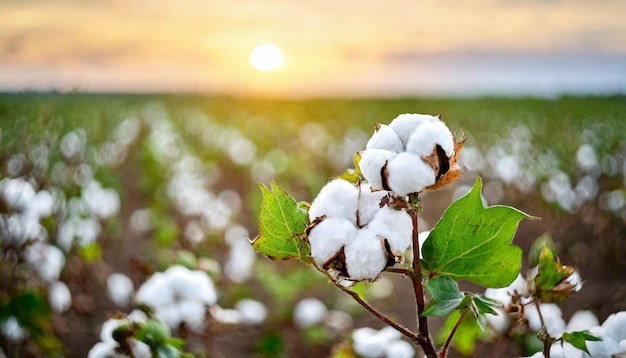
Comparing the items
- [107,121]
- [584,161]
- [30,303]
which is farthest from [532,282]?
[107,121]

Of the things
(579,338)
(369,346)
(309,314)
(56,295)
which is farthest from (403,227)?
(309,314)

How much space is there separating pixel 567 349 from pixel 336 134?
36.3ft

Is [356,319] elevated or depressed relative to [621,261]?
depressed

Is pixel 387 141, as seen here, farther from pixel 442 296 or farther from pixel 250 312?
pixel 250 312

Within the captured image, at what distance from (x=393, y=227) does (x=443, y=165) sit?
10 cm

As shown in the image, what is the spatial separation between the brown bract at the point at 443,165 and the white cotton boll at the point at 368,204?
7 centimetres

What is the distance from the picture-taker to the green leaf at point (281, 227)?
93cm

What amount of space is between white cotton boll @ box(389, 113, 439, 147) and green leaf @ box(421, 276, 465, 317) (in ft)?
0.65

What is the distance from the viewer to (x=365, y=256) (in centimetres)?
85

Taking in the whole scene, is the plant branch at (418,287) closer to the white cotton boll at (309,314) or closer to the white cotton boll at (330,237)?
the white cotton boll at (330,237)

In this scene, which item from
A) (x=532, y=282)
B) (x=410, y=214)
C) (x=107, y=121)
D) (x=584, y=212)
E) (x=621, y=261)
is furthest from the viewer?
(x=107, y=121)

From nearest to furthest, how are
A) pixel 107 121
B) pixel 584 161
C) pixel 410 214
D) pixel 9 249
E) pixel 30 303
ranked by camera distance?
pixel 410 214 → pixel 30 303 → pixel 9 249 → pixel 584 161 → pixel 107 121

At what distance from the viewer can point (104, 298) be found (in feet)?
12.8

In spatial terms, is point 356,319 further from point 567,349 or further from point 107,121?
point 107,121
